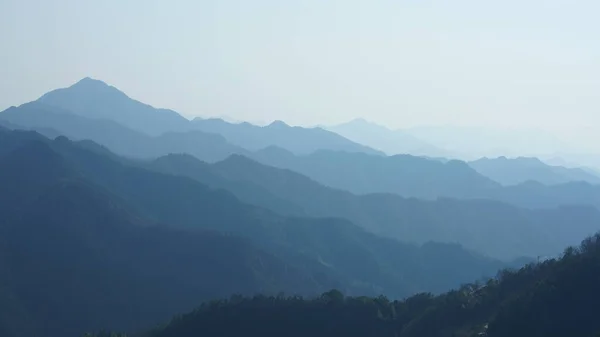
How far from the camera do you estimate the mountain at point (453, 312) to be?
32.1 meters

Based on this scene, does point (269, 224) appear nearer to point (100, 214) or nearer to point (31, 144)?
point (100, 214)

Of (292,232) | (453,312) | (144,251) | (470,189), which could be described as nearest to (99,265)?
(144,251)

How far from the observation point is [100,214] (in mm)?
88000

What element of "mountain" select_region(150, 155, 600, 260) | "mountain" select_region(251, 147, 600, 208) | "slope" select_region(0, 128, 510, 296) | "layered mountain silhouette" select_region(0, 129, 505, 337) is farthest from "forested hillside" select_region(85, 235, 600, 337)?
"mountain" select_region(251, 147, 600, 208)

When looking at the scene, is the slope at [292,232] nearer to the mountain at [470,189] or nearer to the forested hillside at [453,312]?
the forested hillside at [453,312]

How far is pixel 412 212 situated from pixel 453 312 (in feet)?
344

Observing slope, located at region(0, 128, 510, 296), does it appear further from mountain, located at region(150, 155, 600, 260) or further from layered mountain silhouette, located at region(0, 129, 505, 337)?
mountain, located at region(150, 155, 600, 260)

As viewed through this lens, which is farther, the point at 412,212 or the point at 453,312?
the point at 412,212

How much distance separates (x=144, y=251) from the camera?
83500mm

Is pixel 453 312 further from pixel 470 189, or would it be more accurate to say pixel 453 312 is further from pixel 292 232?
pixel 470 189

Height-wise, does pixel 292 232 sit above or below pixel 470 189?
below

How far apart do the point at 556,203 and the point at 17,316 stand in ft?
460

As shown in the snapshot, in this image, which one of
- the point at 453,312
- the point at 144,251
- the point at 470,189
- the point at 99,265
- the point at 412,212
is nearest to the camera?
the point at 453,312

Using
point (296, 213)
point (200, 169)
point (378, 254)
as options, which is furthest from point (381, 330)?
→ point (200, 169)
